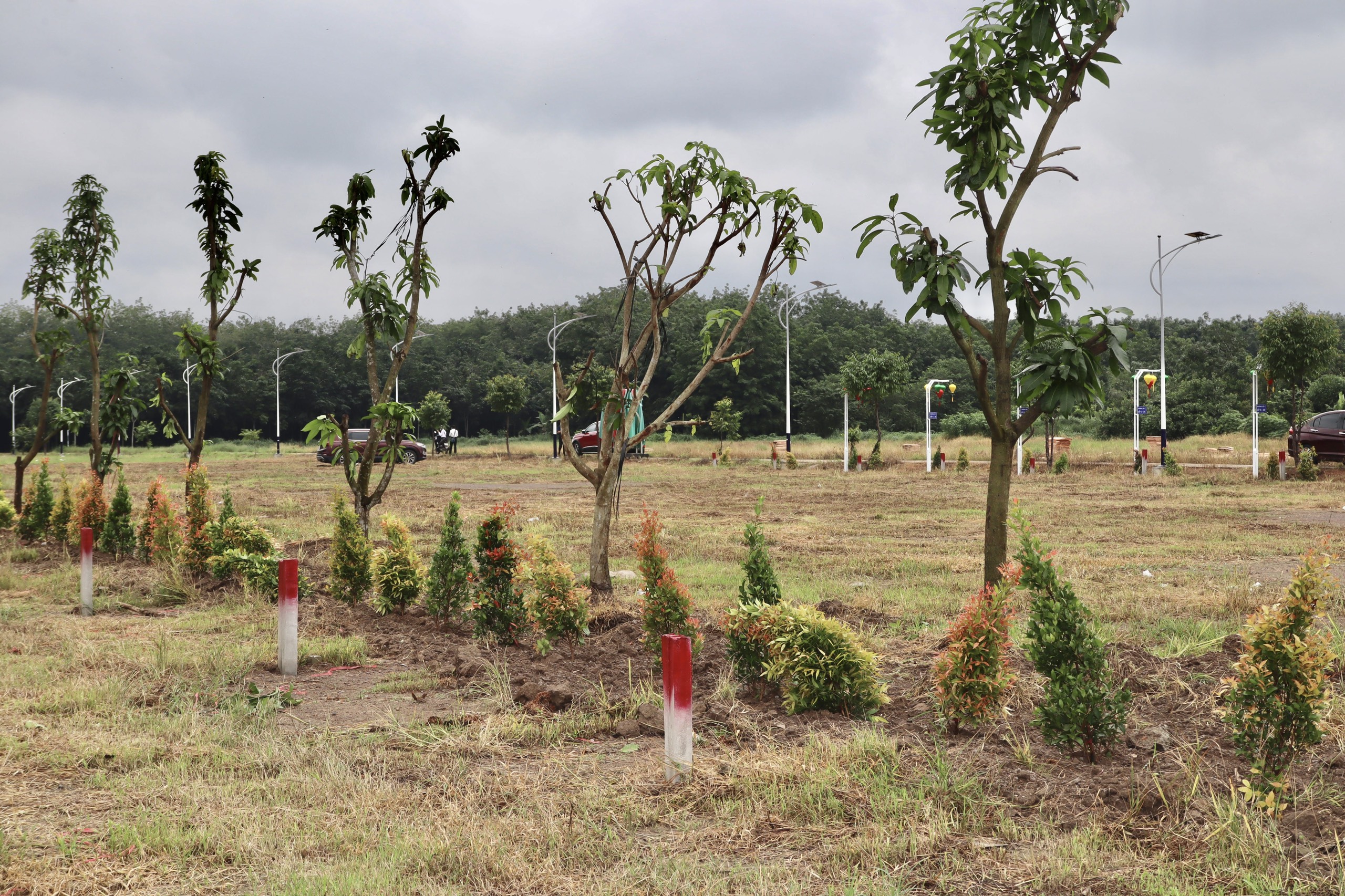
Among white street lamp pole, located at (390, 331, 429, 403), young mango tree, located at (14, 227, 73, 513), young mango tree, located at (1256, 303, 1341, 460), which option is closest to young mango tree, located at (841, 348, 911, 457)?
young mango tree, located at (1256, 303, 1341, 460)

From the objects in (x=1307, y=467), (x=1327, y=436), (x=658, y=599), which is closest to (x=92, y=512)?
(x=658, y=599)

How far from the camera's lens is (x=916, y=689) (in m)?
5.43

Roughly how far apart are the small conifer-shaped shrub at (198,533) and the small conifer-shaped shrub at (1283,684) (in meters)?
9.09

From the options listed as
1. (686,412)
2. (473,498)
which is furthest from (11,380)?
(473,498)

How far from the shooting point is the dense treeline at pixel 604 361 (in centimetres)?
6525

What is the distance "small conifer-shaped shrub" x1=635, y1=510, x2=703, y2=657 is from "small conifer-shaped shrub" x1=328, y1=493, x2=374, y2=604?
11.6ft

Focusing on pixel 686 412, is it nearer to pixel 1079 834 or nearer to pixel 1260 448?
pixel 1260 448

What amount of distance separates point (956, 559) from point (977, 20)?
24.8 ft

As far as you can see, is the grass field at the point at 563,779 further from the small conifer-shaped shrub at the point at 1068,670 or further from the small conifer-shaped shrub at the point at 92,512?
the small conifer-shaped shrub at the point at 92,512

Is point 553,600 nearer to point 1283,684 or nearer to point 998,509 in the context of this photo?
point 998,509

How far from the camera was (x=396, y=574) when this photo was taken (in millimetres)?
8242

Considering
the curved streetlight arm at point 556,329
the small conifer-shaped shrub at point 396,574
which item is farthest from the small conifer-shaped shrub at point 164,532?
the curved streetlight arm at point 556,329

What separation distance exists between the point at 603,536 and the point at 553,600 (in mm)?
2040

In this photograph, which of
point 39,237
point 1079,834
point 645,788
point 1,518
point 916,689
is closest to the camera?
point 1079,834
